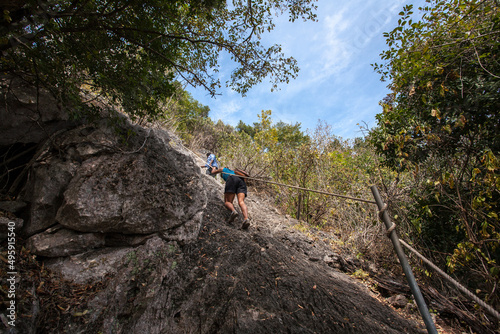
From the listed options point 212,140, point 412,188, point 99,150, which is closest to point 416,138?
point 412,188

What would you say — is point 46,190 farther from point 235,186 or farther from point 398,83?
point 398,83

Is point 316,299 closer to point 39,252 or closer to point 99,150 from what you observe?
point 39,252

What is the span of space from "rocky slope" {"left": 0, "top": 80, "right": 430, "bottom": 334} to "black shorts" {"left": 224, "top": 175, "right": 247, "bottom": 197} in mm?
1195

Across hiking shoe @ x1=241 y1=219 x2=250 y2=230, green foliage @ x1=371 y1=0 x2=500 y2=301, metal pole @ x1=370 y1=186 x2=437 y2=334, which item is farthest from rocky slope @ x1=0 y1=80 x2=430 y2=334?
green foliage @ x1=371 y1=0 x2=500 y2=301

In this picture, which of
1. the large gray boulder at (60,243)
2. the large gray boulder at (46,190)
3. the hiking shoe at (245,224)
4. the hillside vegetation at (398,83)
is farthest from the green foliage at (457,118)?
the large gray boulder at (46,190)

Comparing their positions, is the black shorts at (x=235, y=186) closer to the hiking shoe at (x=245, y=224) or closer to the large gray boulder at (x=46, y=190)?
the hiking shoe at (x=245, y=224)

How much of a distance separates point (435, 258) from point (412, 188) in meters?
1.30

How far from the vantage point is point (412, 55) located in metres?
2.88

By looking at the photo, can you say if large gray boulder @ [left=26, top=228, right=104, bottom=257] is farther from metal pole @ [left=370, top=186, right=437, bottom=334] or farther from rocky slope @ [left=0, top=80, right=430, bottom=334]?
metal pole @ [left=370, top=186, right=437, bottom=334]

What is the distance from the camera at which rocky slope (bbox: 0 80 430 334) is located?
2092mm

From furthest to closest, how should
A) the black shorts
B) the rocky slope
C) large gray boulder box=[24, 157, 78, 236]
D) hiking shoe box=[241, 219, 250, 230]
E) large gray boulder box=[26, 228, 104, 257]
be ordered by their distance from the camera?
the black shorts, hiking shoe box=[241, 219, 250, 230], large gray boulder box=[24, 157, 78, 236], large gray boulder box=[26, 228, 104, 257], the rocky slope

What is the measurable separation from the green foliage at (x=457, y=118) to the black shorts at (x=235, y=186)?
302 centimetres

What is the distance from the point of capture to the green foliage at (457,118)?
2463mm

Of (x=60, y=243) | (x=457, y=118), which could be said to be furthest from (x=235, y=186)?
(x=457, y=118)
